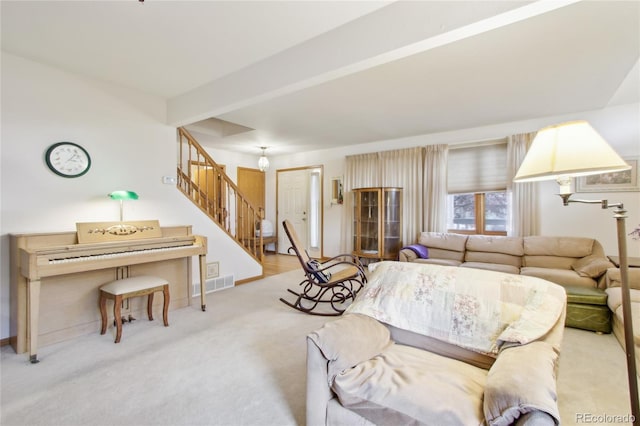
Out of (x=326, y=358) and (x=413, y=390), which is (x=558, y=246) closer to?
(x=413, y=390)

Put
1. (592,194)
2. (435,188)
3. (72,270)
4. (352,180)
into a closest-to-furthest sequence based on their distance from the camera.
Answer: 1. (72,270)
2. (592,194)
3. (435,188)
4. (352,180)

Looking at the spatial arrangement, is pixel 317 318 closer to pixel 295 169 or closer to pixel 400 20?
pixel 400 20

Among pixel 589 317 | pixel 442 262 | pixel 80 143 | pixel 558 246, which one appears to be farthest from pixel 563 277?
pixel 80 143

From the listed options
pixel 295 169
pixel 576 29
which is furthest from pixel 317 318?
pixel 295 169

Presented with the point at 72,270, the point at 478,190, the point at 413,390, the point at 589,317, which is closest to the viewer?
the point at 413,390

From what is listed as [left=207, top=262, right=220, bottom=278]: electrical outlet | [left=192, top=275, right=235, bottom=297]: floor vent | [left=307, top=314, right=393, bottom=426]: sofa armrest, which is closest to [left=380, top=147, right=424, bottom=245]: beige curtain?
[left=192, top=275, right=235, bottom=297]: floor vent

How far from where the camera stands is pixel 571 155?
40.2 inches

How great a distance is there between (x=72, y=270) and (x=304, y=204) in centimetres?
482

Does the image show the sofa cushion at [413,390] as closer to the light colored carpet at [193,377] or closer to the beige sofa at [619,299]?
the light colored carpet at [193,377]

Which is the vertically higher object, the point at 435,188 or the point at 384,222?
the point at 435,188

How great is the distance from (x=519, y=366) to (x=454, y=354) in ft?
1.52

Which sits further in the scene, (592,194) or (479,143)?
(479,143)

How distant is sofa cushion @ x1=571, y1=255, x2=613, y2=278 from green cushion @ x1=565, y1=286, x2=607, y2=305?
0.28 metres

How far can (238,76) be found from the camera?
2.86 metres
